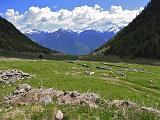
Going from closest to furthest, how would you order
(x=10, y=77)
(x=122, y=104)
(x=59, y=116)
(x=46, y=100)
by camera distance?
(x=59, y=116) → (x=122, y=104) → (x=46, y=100) → (x=10, y=77)

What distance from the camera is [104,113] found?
991 inches

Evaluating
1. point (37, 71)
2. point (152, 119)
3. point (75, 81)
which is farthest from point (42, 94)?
point (37, 71)

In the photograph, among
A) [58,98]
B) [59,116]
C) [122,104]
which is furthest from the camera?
[58,98]

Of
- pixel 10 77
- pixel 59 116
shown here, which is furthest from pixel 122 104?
pixel 10 77

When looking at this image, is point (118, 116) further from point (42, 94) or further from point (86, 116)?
point (42, 94)

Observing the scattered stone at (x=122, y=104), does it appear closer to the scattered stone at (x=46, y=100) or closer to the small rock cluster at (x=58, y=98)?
the small rock cluster at (x=58, y=98)

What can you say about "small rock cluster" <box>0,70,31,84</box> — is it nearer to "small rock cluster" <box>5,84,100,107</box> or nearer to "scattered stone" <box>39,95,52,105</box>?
"small rock cluster" <box>5,84,100,107</box>

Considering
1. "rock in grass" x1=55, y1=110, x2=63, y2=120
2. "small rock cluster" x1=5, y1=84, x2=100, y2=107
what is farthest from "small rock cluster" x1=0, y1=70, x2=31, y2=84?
"rock in grass" x1=55, y1=110, x2=63, y2=120

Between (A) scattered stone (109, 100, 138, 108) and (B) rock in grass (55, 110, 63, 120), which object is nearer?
(B) rock in grass (55, 110, 63, 120)

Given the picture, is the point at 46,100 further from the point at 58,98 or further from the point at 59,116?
the point at 59,116

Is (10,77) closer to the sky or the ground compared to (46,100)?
closer to the ground

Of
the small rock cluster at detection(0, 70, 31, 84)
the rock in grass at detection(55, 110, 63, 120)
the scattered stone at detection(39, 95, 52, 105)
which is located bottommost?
the small rock cluster at detection(0, 70, 31, 84)

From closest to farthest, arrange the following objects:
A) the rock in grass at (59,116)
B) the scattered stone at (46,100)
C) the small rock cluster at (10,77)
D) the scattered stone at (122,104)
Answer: the rock in grass at (59,116)
the scattered stone at (122,104)
the scattered stone at (46,100)
the small rock cluster at (10,77)

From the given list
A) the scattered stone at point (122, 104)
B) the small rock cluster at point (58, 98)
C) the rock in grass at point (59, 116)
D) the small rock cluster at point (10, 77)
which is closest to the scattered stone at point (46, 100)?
the small rock cluster at point (58, 98)
